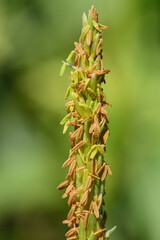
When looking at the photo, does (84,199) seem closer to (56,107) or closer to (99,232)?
(99,232)

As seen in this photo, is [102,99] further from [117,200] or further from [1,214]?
[1,214]

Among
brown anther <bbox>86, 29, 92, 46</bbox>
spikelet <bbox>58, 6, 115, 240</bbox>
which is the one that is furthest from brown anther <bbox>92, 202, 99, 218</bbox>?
brown anther <bbox>86, 29, 92, 46</bbox>

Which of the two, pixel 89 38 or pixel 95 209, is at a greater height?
pixel 89 38

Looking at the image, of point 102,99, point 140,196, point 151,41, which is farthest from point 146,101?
point 102,99

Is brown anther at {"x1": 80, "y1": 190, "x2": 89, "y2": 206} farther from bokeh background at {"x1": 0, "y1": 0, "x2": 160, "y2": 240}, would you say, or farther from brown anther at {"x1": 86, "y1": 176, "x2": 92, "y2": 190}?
bokeh background at {"x1": 0, "y1": 0, "x2": 160, "y2": 240}

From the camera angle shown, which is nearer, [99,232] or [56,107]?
[99,232]

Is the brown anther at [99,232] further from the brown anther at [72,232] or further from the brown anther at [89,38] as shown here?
the brown anther at [89,38]

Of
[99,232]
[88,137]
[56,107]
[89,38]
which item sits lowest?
[99,232]

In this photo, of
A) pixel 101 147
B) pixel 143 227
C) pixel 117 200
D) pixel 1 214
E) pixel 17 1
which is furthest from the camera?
pixel 17 1

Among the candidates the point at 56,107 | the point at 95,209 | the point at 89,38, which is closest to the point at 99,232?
the point at 95,209
